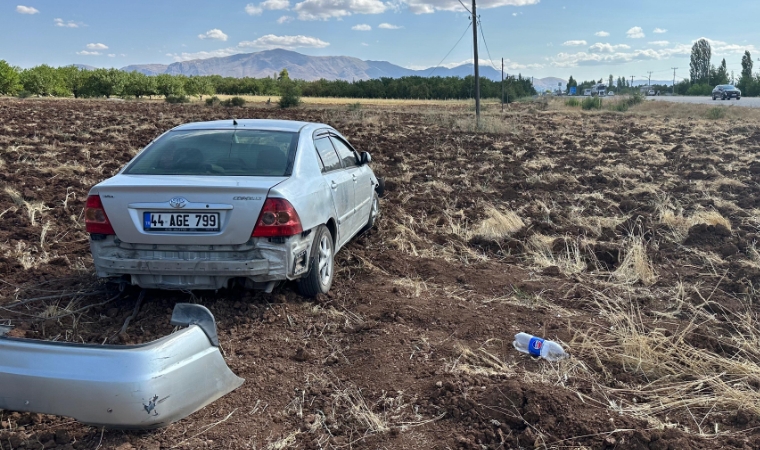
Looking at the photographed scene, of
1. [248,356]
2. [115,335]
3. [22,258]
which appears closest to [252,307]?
[248,356]

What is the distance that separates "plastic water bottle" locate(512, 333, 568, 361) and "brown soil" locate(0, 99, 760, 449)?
10cm

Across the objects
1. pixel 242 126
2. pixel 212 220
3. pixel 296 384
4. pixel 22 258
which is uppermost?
pixel 242 126

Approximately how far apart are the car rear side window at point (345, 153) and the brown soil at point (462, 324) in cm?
98

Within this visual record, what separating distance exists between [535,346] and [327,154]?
278 cm

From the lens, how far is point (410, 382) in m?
3.54

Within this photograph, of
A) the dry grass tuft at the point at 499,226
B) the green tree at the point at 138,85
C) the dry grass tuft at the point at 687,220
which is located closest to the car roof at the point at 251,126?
the dry grass tuft at the point at 499,226

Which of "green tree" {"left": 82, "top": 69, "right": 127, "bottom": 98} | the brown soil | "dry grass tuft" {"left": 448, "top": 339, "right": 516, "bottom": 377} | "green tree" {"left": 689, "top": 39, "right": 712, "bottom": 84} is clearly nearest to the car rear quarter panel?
the brown soil

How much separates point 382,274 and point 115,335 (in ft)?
8.12

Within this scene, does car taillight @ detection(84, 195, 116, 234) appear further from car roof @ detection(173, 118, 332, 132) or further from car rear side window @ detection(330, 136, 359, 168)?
car rear side window @ detection(330, 136, 359, 168)

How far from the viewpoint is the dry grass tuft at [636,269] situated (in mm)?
5506

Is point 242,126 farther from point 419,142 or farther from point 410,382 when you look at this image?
point 419,142

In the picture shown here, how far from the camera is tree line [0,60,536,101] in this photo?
64.3 meters

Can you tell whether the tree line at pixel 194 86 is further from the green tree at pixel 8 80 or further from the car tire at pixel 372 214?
the car tire at pixel 372 214

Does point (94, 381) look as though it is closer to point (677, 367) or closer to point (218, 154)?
point (218, 154)
